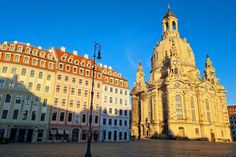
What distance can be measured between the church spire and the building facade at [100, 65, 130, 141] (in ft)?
199

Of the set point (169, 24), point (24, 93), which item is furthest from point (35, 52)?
point (169, 24)

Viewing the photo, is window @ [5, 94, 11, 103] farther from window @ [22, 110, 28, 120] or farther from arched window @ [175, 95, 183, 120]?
arched window @ [175, 95, 183, 120]

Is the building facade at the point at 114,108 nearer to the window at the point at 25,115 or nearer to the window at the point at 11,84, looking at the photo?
the window at the point at 25,115

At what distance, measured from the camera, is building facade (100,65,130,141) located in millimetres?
51906

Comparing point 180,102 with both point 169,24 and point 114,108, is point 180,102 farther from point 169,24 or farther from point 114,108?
point 169,24

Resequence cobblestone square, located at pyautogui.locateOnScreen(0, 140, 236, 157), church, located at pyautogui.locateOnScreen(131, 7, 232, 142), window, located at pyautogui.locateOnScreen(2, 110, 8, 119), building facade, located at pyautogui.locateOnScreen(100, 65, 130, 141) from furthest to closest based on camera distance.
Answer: church, located at pyautogui.locateOnScreen(131, 7, 232, 142), building facade, located at pyautogui.locateOnScreen(100, 65, 130, 141), window, located at pyautogui.locateOnScreen(2, 110, 8, 119), cobblestone square, located at pyautogui.locateOnScreen(0, 140, 236, 157)

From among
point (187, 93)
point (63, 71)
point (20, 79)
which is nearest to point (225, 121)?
point (187, 93)

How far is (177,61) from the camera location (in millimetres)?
81938

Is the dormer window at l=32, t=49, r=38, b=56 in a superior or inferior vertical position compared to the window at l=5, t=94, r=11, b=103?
superior

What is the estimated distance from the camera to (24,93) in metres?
41.3

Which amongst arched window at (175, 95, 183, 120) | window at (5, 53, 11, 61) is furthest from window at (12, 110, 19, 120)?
arched window at (175, 95, 183, 120)

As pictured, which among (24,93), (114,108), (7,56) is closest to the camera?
(24,93)

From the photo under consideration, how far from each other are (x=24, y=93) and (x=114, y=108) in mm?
24366

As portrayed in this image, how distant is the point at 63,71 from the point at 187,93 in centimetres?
5011
